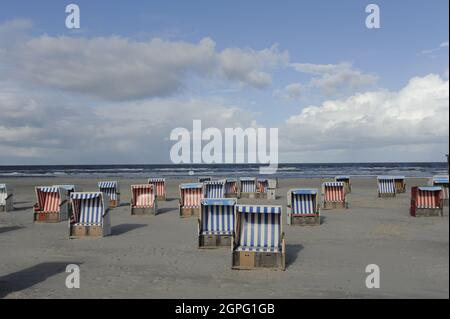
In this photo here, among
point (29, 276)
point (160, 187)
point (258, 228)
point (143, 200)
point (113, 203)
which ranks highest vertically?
point (160, 187)

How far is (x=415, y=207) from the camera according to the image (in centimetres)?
1859

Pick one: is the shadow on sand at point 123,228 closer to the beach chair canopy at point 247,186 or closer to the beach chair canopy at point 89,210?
the beach chair canopy at point 89,210

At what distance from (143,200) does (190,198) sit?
91.9 inches

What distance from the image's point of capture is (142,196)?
821 inches

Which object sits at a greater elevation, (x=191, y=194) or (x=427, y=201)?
(x=191, y=194)

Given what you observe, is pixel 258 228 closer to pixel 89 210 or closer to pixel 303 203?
pixel 303 203

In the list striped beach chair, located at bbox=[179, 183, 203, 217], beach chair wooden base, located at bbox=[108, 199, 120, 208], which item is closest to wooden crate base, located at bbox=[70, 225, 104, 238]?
striped beach chair, located at bbox=[179, 183, 203, 217]

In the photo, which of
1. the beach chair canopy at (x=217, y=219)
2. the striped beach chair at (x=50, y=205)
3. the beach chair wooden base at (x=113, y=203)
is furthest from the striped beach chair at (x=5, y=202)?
the beach chair canopy at (x=217, y=219)

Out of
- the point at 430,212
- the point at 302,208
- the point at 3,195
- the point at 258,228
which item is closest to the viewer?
the point at 258,228

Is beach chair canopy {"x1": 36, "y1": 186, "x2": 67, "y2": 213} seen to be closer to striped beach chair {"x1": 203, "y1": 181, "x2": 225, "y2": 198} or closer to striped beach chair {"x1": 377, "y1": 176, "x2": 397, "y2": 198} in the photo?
striped beach chair {"x1": 203, "y1": 181, "x2": 225, "y2": 198}

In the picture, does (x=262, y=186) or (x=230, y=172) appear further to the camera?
(x=230, y=172)

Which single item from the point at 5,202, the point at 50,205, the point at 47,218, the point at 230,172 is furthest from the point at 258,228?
the point at 230,172

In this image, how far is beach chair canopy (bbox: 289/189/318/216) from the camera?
16677mm
